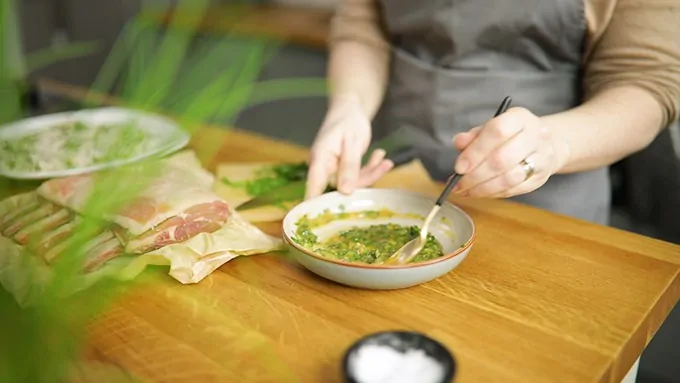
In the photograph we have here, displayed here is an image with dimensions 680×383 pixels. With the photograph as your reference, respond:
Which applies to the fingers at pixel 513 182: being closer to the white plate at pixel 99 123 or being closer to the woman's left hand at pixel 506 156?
the woman's left hand at pixel 506 156

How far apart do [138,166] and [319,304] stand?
0.28m

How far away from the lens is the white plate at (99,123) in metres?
1.16

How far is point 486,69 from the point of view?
1.31 meters

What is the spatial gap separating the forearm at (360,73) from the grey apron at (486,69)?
0.15 ft

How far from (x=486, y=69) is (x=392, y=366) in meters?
0.81

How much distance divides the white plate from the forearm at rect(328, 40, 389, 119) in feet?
1.04

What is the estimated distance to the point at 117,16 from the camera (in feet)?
10.9

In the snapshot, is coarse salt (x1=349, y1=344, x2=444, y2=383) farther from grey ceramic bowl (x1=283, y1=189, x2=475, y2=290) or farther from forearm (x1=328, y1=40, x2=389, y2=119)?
forearm (x1=328, y1=40, x2=389, y2=119)

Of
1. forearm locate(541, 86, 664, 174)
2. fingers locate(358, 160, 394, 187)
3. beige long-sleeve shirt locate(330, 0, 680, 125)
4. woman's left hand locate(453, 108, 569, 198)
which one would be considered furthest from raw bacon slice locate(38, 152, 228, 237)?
beige long-sleeve shirt locate(330, 0, 680, 125)

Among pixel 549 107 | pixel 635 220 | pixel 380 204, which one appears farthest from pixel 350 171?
pixel 635 220

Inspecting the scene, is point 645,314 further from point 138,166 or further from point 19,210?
point 19,210

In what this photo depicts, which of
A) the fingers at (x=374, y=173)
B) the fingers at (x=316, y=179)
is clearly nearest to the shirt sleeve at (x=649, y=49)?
the fingers at (x=374, y=173)

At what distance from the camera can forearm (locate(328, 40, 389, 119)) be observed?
4.38 feet

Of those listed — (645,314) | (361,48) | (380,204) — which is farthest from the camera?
(361,48)
